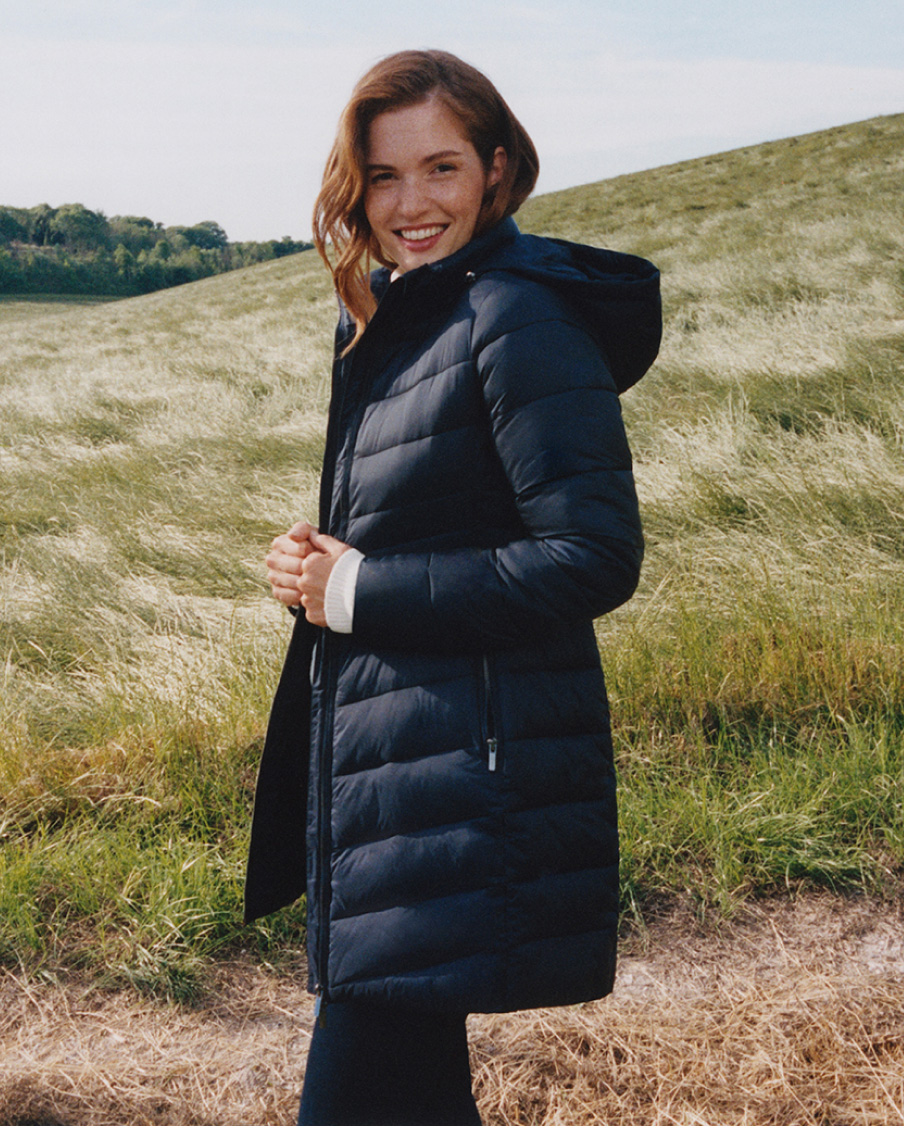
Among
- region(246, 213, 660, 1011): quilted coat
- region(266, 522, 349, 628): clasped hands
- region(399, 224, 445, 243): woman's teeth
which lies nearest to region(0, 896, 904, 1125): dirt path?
region(246, 213, 660, 1011): quilted coat

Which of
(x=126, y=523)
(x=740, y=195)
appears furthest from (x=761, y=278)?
(x=740, y=195)

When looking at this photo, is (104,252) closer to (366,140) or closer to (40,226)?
(40,226)

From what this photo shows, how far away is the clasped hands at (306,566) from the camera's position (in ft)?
4.45

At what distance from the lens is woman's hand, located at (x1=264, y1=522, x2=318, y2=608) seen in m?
1.39

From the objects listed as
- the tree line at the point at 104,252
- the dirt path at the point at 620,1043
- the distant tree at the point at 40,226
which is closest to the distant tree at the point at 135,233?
the tree line at the point at 104,252

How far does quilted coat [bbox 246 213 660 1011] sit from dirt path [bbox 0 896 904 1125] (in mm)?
705

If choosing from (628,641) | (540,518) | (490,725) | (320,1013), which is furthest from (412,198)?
(628,641)

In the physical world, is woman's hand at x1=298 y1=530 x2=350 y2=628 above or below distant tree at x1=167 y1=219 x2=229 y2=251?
below

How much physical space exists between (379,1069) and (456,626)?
69 centimetres

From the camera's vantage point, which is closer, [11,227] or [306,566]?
[306,566]

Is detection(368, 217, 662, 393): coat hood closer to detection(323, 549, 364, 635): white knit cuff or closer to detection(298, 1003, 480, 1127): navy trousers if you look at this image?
detection(323, 549, 364, 635): white knit cuff

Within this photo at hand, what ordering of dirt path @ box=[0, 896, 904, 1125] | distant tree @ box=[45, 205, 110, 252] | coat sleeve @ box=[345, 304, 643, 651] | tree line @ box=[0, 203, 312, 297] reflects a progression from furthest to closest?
1. distant tree @ box=[45, 205, 110, 252]
2. tree line @ box=[0, 203, 312, 297]
3. dirt path @ box=[0, 896, 904, 1125]
4. coat sleeve @ box=[345, 304, 643, 651]

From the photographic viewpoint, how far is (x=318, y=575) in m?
1.36

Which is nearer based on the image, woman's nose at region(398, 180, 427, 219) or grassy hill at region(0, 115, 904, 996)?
woman's nose at region(398, 180, 427, 219)
